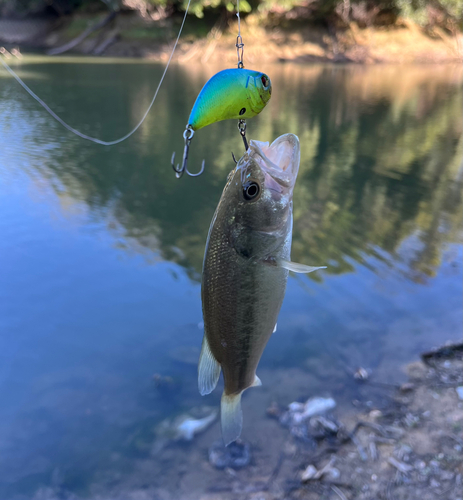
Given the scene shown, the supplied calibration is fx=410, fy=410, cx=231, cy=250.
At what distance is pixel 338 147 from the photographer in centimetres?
1477

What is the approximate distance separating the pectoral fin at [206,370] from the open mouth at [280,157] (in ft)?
2.89

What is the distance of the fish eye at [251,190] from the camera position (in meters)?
1.83

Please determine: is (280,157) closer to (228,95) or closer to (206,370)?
(228,95)

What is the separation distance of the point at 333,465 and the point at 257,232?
9.67 ft

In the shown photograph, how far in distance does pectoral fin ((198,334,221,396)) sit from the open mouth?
2.89 feet

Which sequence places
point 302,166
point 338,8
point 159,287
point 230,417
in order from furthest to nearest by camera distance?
point 338,8
point 302,166
point 159,287
point 230,417

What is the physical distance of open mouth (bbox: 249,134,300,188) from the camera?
183 cm

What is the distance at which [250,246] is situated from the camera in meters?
1.88

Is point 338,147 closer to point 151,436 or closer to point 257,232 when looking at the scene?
point 151,436

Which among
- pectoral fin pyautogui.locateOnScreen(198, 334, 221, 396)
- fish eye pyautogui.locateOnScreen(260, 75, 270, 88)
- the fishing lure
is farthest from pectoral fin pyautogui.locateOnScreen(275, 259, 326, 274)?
fish eye pyautogui.locateOnScreen(260, 75, 270, 88)

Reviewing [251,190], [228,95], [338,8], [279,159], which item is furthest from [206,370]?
[338,8]

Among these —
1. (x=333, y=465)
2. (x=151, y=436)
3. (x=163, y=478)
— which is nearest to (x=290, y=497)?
(x=333, y=465)

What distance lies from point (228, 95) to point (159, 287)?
17.4ft

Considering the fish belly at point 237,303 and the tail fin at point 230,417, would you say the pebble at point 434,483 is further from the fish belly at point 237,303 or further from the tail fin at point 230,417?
the fish belly at point 237,303
